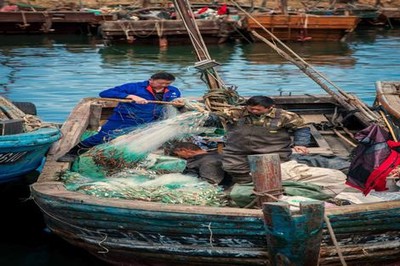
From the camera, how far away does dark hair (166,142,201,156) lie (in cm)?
752

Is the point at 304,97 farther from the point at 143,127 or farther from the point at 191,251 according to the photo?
the point at 191,251

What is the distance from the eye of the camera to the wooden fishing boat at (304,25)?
2709 centimetres

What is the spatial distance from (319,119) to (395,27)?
1069 inches

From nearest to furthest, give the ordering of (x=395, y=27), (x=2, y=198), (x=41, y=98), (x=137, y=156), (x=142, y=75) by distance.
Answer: (x=137, y=156)
(x=2, y=198)
(x=41, y=98)
(x=142, y=75)
(x=395, y=27)

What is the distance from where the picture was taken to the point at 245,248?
18.7 ft

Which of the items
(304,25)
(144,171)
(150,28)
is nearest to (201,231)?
(144,171)

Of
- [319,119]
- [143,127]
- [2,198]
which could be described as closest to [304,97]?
[319,119]

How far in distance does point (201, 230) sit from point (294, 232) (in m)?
0.82

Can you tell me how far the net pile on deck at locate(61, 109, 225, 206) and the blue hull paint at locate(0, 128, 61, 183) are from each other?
0.43 m

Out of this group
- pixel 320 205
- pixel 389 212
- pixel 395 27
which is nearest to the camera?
pixel 320 205

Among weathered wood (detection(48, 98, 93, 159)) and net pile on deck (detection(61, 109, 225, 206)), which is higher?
net pile on deck (detection(61, 109, 225, 206))

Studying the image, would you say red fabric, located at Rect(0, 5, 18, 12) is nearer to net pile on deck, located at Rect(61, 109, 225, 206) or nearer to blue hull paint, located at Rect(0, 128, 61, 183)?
blue hull paint, located at Rect(0, 128, 61, 183)

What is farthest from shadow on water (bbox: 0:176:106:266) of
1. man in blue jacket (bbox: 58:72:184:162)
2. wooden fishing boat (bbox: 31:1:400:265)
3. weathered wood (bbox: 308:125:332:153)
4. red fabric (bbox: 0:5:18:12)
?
red fabric (bbox: 0:5:18:12)

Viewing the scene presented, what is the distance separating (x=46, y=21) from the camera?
29.7 m
